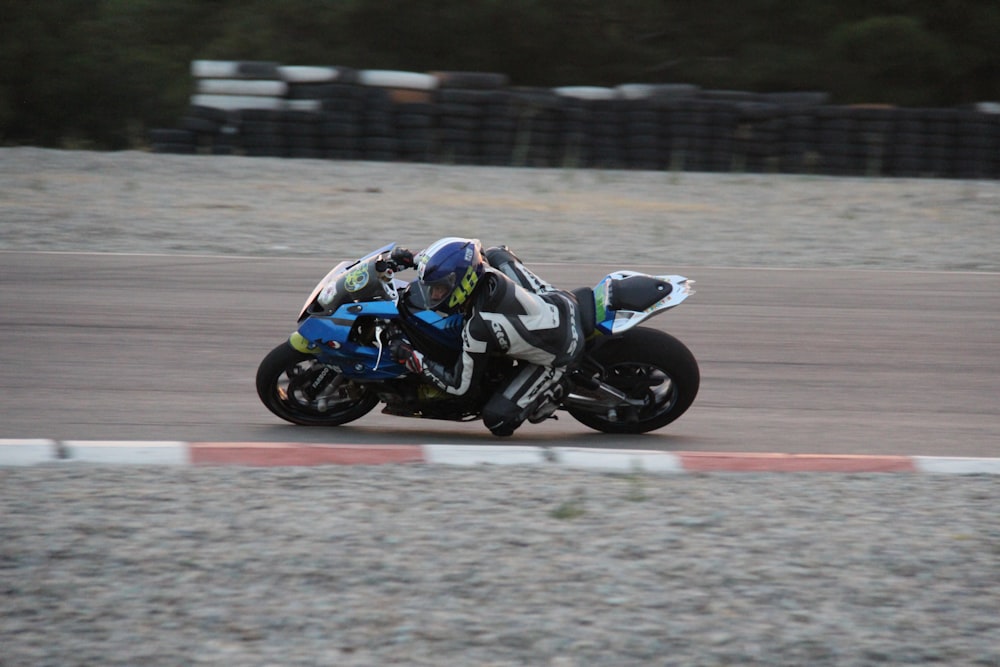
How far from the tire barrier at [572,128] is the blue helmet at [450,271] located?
12150 millimetres

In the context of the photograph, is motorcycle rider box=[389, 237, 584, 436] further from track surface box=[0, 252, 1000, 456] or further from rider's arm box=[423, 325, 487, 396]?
track surface box=[0, 252, 1000, 456]

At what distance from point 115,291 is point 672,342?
18.4 feet

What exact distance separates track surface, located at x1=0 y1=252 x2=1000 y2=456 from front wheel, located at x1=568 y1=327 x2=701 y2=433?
12cm

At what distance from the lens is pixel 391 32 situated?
23.2 metres

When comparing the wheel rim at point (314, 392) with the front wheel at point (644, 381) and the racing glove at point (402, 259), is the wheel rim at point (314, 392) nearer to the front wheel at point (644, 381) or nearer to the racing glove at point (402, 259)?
the racing glove at point (402, 259)

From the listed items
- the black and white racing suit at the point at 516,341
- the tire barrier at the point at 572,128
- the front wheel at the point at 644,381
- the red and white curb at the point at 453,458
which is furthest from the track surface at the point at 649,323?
the tire barrier at the point at 572,128

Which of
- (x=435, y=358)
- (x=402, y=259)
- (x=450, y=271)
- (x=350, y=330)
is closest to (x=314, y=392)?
(x=350, y=330)

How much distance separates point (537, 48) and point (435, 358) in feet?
58.9

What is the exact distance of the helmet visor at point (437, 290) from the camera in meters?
5.82

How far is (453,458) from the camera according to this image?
5.69 metres

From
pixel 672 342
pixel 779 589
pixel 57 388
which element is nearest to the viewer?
pixel 779 589

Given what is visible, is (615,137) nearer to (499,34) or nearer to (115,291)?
(499,34)

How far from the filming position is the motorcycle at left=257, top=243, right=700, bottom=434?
624 centimetres

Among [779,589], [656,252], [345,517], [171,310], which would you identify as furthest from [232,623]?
[656,252]
